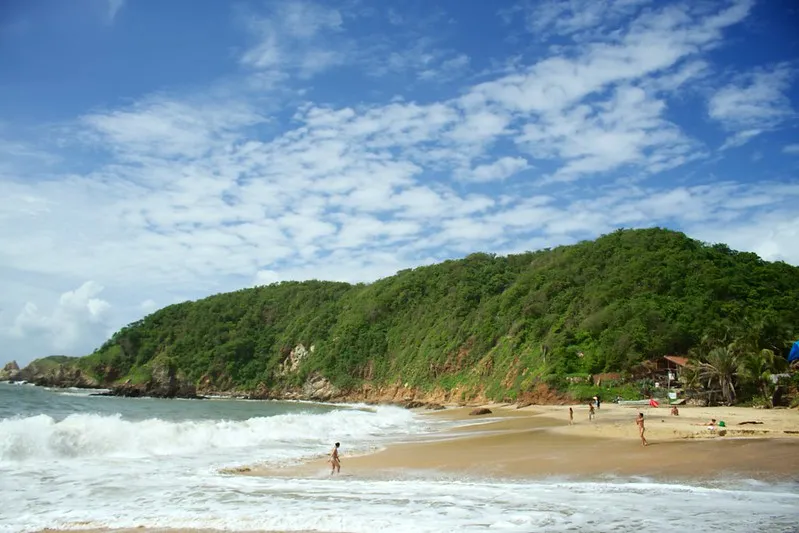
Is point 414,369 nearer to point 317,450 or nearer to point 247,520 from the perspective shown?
point 317,450

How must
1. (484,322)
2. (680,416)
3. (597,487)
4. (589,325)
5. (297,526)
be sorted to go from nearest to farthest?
1. (297,526)
2. (597,487)
3. (680,416)
4. (589,325)
5. (484,322)

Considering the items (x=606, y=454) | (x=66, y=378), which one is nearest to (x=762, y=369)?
(x=606, y=454)

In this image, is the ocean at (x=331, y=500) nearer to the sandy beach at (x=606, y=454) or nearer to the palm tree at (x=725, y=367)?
the sandy beach at (x=606, y=454)

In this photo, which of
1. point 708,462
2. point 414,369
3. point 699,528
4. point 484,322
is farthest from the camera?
point 414,369

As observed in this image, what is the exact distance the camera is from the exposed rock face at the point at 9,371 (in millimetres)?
128500

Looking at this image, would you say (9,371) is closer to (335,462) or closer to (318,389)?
(318,389)

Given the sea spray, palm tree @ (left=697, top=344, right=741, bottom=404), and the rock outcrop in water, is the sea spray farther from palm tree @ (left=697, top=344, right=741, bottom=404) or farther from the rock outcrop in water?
the rock outcrop in water

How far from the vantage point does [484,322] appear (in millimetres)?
69688

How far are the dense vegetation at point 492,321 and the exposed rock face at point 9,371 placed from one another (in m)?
33.7

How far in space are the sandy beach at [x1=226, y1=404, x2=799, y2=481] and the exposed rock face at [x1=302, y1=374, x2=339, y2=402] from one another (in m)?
64.6

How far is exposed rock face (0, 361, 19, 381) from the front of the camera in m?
128

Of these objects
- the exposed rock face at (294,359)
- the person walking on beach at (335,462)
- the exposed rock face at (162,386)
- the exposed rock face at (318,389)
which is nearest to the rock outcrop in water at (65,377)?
A: the exposed rock face at (162,386)

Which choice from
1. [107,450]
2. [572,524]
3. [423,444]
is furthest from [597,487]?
[107,450]

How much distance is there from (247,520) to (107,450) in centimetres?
1241
